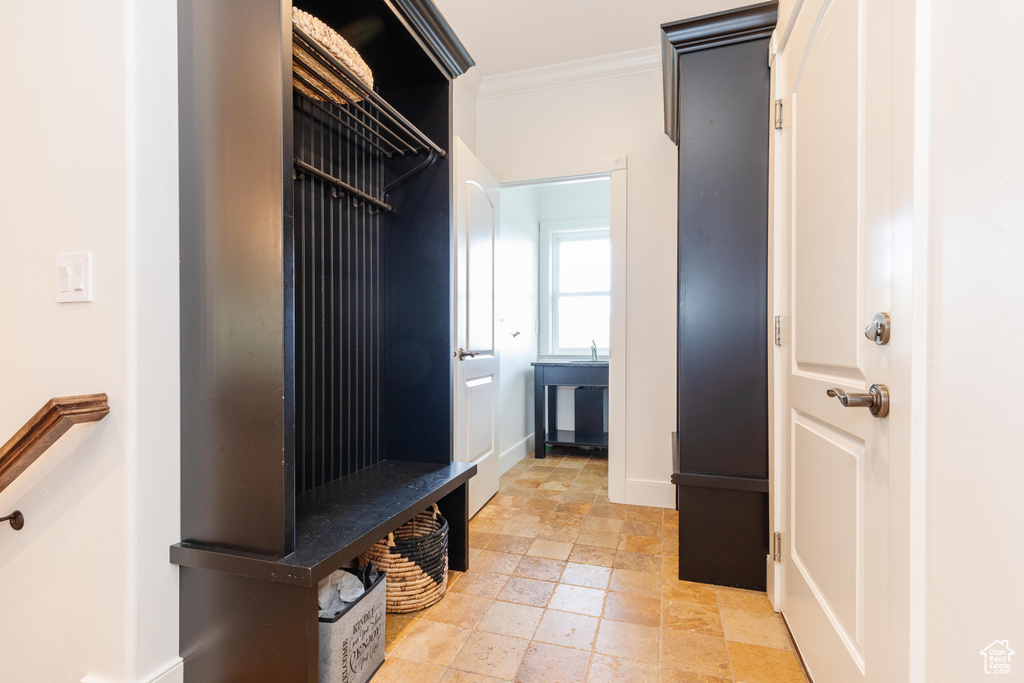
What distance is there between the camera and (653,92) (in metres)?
2.97

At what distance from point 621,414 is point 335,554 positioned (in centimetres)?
215

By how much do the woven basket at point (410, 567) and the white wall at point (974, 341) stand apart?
1.46m

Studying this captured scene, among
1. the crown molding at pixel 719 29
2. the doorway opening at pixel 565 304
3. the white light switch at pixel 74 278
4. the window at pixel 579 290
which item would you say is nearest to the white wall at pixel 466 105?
the doorway opening at pixel 565 304

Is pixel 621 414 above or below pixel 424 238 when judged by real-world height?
below

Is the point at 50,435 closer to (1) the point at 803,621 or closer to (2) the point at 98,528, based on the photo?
(2) the point at 98,528

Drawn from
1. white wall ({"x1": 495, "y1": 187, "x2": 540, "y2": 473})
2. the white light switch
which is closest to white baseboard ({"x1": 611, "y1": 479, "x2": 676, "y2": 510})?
white wall ({"x1": 495, "y1": 187, "x2": 540, "y2": 473})

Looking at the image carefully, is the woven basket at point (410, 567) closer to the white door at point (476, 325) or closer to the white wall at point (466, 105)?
the white door at point (476, 325)

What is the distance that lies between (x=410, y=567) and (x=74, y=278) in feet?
4.45

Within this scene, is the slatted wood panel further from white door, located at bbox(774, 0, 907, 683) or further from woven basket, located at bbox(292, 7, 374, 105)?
white door, located at bbox(774, 0, 907, 683)

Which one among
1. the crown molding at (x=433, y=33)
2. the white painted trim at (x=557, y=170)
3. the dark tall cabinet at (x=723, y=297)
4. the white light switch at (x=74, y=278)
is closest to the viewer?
→ the white light switch at (x=74, y=278)

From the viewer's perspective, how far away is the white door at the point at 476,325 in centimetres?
A: 248

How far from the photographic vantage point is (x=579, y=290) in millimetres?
4738

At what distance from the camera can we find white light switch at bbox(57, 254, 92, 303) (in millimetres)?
1210

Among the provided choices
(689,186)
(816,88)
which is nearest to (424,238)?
(689,186)
